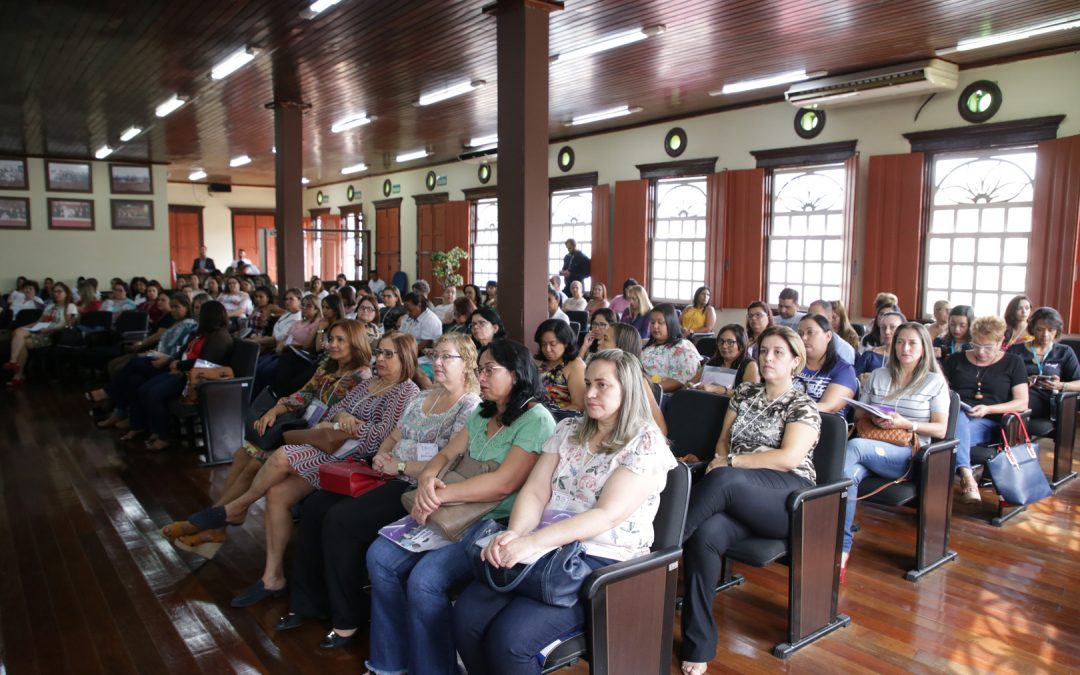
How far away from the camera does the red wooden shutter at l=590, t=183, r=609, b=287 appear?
11805 mm

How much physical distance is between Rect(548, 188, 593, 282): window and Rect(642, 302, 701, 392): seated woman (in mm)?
7030

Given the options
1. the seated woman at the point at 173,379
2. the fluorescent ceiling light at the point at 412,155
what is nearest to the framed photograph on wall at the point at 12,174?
the fluorescent ceiling light at the point at 412,155

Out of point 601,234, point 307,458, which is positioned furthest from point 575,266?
point 307,458

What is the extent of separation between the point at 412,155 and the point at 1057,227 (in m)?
11.0

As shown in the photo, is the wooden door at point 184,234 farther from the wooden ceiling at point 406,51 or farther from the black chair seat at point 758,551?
the black chair seat at point 758,551

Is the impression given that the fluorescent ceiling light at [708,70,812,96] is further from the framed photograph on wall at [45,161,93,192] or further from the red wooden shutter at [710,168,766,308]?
the framed photograph on wall at [45,161,93,192]

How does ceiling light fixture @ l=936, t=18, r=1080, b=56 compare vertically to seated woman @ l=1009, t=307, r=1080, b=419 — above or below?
above

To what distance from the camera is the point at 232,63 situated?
7574 mm

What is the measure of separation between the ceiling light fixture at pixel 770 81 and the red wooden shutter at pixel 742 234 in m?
A: 1.22

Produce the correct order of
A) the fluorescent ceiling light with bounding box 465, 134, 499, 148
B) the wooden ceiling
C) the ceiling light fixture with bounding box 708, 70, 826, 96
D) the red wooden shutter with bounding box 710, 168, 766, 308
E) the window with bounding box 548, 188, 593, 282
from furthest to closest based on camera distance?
the fluorescent ceiling light with bounding box 465, 134, 499, 148 < the window with bounding box 548, 188, 593, 282 < the red wooden shutter with bounding box 710, 168, 766, 308 < the ceiling light fixture with bounding box 708, 70, 826, 96 < the wooden ceiling

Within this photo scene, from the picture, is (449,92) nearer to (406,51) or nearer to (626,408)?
(406,51)

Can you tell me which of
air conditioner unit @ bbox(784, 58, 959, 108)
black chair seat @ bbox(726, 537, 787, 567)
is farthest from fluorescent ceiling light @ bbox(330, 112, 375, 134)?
black chair seat @ bbox(726, 537, 787, 567)

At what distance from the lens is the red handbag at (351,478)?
3.12m

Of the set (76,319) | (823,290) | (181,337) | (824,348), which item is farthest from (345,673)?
(76,319)
